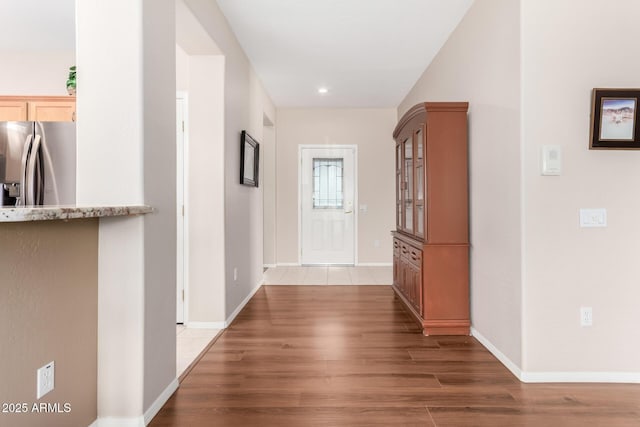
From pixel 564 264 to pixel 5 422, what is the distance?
2.87m

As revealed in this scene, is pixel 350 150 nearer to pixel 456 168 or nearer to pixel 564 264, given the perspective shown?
pixel 456 168

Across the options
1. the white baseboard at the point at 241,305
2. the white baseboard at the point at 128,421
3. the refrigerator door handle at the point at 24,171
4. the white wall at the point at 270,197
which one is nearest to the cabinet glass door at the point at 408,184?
the white baseboard at the point at 241,305

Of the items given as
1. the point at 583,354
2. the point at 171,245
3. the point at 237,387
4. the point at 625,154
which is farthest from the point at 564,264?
the point at 171,245

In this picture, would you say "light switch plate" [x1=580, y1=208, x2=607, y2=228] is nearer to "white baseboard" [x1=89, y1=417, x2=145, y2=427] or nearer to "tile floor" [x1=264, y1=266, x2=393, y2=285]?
"white baseboard" [x1=89, y1=417, x2=145, y2=427]

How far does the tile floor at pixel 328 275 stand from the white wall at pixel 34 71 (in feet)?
11.7

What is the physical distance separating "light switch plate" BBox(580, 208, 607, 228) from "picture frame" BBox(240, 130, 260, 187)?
2942 mm

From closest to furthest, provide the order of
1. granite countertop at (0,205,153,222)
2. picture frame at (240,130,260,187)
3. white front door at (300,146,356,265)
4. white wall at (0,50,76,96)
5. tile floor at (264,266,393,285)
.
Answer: granite countertop at (0,205,153,222), picture frame at (240,130,260,187), white wall at (0,50,76,96), tile floor at (264,266,393,285), white front door at (300,146,356,265)

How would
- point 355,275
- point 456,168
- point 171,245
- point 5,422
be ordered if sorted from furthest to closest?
point 355,275
point 456,168
point 171,245
point 5,422

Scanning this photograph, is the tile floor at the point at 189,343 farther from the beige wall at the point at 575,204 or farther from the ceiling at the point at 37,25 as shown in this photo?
the ceiling at the point at 37,25

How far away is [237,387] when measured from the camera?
2.16 m

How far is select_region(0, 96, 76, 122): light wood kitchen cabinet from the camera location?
3.67m

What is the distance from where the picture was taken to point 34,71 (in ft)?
13.3

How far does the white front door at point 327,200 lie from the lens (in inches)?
252

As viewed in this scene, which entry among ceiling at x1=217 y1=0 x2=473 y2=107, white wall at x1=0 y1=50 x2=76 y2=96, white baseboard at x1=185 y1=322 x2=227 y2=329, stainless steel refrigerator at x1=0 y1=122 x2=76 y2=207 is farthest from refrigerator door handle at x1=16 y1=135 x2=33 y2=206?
white wall at x1=0 y1=50 x2=76 y2=96
